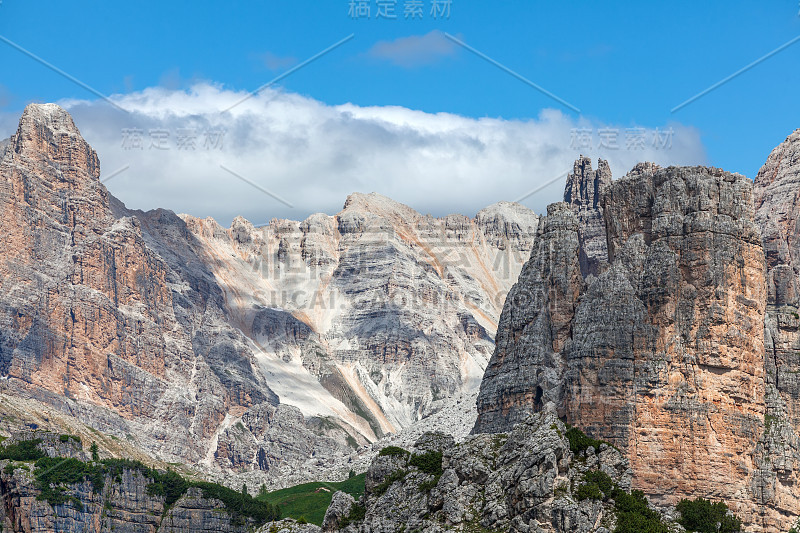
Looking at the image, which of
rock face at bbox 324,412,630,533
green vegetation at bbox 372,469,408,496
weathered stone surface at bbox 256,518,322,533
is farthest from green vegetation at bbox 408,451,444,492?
weathered stone surface at bbox 256,518,322,533

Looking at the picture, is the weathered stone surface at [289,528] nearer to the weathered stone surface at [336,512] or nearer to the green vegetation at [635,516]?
the weathered stone surface at [336,512]

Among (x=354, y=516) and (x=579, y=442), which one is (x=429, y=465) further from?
(x=579, y=442)

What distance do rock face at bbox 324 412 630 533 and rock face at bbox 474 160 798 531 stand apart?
18.0 meters

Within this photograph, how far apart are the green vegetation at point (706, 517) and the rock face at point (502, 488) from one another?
12551 millimetres

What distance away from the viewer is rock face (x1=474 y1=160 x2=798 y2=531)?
144 m

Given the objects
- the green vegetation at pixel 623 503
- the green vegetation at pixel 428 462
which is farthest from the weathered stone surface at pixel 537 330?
the green vegetation at pixel 623 503

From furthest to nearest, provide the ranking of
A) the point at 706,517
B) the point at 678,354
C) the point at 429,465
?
the point at 678,354, the point at 706,517, the point at 429,465

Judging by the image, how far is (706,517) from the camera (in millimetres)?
137875

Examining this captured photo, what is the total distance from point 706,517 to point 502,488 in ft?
88.9

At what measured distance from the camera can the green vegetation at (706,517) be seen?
135m

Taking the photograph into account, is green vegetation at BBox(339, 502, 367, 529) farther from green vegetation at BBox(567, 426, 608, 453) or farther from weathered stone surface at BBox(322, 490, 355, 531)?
green vegetation at BBox(567, 426, 608, 453)

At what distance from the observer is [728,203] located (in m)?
153

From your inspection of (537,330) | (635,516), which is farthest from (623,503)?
(537,330)

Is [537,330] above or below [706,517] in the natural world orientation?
above
